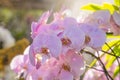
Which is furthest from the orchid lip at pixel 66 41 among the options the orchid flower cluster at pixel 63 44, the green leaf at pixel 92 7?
the green leaf at pixel 92 7

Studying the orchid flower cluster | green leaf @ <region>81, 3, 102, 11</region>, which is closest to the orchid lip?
the orchid flower cluster

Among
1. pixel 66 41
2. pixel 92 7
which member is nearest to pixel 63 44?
pixel 66 41

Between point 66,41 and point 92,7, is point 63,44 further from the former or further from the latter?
point 92,7

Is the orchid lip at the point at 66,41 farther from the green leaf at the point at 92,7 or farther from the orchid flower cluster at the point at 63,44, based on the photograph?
the green leaf at the point at 92,7

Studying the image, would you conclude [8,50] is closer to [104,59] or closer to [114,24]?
[104,59]

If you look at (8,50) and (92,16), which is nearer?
(92,16)

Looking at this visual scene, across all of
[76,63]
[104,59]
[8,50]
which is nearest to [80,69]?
[76,63]

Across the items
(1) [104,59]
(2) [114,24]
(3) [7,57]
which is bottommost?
(3) [7,57]

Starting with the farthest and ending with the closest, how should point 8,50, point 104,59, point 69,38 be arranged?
point 8,50 < point 104,59 < point 69,38
